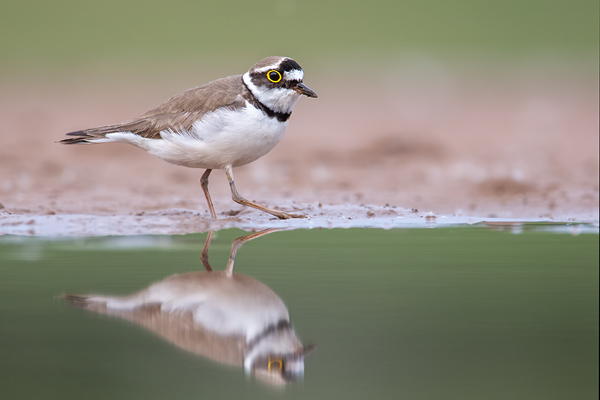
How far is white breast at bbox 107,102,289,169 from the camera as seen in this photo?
637 centimetres

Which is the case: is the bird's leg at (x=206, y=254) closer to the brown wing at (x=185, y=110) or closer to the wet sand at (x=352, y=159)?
the wet sand at (x=352, y=159)

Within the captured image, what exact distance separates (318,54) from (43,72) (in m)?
5.97

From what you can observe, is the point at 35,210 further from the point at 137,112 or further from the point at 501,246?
the point at 137,112

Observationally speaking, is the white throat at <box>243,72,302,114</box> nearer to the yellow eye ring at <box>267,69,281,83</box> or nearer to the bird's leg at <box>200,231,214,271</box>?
the yellow eye ring at <box>267,69,281,83</box>

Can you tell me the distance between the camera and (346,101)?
15109mm

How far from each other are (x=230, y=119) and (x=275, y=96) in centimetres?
41

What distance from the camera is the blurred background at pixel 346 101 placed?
898 cm

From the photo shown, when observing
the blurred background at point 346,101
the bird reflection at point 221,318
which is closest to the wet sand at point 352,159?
the blurred background at point 346,101

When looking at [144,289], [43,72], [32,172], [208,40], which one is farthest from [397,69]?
[144,289]

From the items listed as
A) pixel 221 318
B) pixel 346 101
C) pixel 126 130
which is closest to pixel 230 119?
pixel 126 130

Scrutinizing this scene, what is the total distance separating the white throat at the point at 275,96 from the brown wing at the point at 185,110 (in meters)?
0.12

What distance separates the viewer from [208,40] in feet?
56.7

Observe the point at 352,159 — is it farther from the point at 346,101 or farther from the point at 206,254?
the point at 206,254

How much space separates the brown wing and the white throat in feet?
0.41
